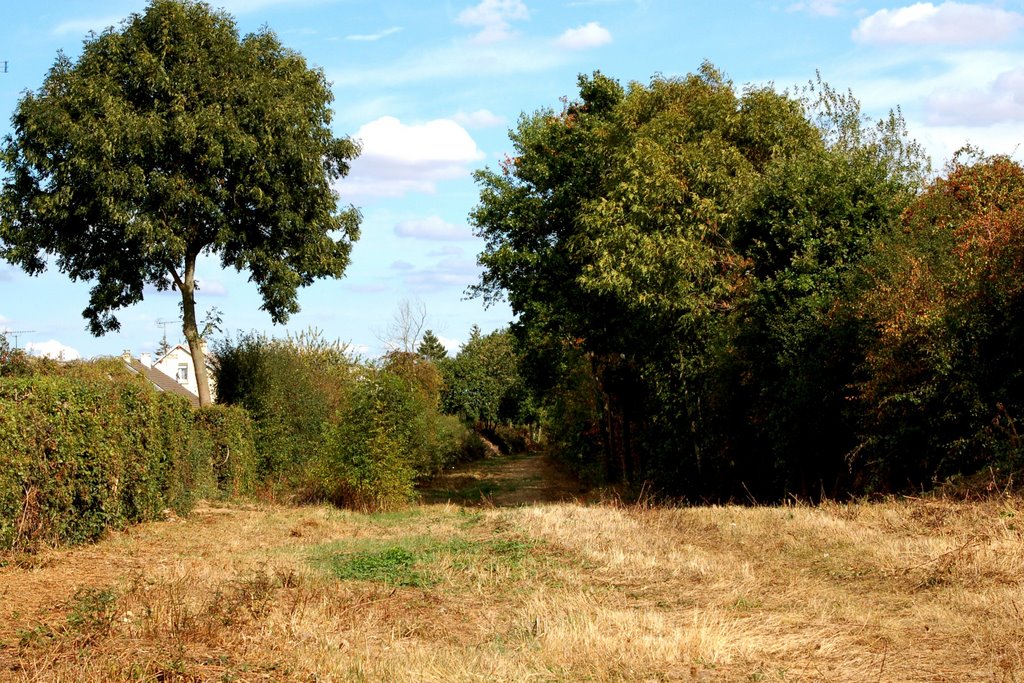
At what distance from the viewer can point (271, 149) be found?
25.4m

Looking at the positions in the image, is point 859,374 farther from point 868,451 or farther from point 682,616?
point 682,616

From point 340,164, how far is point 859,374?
17.3 meters

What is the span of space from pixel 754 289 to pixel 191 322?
619 inches

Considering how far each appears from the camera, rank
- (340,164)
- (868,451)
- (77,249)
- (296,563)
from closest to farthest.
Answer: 1. (296,563)
2. (868,451)
3. (77,249)
4. (340,164)

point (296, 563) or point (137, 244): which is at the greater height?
point (137, 244)

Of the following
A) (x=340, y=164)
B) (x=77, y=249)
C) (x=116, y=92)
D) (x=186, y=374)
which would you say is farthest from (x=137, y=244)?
(x=186, y=374)

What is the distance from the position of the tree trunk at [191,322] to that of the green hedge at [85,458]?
5865 mm

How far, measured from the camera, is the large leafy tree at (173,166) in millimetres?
23578

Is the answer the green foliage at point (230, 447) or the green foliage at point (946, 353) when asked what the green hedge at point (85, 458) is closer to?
Answer: the green foliage at point (230, 447)

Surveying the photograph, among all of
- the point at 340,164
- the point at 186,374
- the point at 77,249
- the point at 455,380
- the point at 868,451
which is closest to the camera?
the point at 868,451

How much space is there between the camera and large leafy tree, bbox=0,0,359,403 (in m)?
23.6

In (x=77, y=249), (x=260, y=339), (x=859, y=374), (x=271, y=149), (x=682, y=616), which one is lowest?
(x=682, y=616)

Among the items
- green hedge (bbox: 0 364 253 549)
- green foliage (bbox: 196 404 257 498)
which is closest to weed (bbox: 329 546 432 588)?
green hedge (bbox: 0 364 253 549)

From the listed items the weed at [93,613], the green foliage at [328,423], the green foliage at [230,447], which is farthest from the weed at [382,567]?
the green foliage at [230,447]
